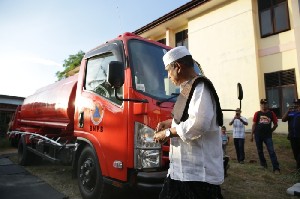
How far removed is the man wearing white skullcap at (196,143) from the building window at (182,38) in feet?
48.7

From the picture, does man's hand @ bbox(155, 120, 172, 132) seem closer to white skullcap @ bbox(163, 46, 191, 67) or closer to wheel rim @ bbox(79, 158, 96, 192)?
white skullcap @ bbox(163, 46, 191, 67)

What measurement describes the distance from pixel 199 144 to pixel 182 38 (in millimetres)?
15597

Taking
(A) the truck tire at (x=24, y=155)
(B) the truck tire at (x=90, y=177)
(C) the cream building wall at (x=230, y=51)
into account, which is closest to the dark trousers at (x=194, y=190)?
(B) the truck tire at (x=90, y=177)

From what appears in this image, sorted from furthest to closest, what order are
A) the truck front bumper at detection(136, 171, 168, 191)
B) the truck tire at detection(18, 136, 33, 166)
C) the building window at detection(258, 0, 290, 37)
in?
the building window at detection(258, 0, 290, 37), the truck tire at detection(18, 136, 33, 166), the truck front bumper at detection(136, 171, 168, 191)

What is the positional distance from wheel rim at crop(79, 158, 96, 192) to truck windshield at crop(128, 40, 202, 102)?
1.47 m

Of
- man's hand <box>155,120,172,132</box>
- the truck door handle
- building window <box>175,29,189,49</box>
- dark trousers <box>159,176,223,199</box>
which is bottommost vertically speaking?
dark trousers <box>159,176,223,199</box>

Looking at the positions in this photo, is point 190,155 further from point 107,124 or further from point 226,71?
point 226,71

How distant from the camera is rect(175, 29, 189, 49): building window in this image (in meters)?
16.5

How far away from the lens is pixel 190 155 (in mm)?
1851

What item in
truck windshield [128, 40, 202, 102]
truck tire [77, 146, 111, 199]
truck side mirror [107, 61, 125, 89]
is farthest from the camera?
truck tire [77, 146, 111, 199]

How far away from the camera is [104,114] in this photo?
12.8ft

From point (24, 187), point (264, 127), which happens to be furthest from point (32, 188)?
point (264, 127)

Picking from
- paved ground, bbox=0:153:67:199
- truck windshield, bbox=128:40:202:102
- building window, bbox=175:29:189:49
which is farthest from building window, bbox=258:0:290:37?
paved ground, bbox=0:153:67:199

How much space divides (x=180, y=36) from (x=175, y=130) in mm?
15844
